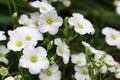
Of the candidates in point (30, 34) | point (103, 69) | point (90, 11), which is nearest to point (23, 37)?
point (30, 34)

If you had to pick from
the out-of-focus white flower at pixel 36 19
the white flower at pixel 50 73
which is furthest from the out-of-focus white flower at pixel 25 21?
the white flower at pixel 50 73

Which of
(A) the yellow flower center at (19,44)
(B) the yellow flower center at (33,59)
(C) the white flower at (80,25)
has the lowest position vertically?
(B) the yellow flower center at (33,59)

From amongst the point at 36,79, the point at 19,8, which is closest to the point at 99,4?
the point at 19,8

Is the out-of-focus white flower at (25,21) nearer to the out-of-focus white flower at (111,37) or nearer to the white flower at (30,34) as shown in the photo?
the white flower at (30,34)

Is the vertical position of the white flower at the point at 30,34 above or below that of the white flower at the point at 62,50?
above

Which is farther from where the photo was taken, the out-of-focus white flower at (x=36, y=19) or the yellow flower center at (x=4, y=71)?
the out-of-focus white flower at (x=36, y=19)

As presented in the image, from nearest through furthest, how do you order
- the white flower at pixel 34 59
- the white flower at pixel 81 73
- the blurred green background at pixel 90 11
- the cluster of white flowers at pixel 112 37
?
the white flower at pixel 34 59 < the white flower at pixel 81 73 < the cluster of white flowers at pixel 112 37 < the blurred green background at pixel 90 11

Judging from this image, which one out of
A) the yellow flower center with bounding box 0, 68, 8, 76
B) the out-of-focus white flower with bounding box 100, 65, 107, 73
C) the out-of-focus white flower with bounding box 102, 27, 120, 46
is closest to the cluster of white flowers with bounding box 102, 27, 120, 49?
the out-of-focus white flower with bounding box 102, 27, 120, 46
